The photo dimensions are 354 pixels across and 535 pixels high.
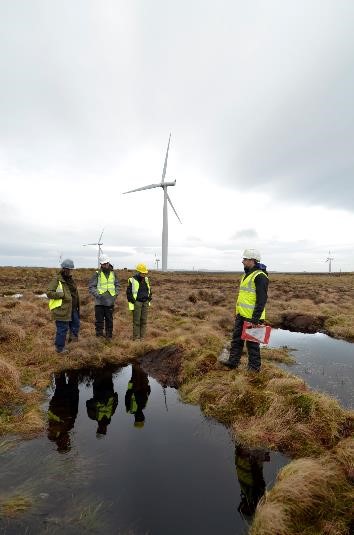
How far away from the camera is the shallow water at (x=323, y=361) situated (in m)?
9.48

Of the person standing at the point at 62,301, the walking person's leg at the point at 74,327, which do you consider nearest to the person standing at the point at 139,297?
the walking person's leg at the point at 74,327

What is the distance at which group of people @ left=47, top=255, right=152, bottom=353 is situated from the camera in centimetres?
1080

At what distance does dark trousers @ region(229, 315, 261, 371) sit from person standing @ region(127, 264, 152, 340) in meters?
4.23

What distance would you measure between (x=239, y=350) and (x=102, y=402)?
3.86 meters

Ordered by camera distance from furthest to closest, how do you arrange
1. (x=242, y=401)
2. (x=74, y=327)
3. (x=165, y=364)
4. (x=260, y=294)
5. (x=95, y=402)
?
1. (x=74, y=327)
2. (x=165, y=364)
3. (x=260, y=294)
4. (x=95, y=402)
5. (x=242, y=401)

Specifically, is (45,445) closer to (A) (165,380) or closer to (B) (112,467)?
(B) (112,467)

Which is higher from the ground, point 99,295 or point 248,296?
point 248,296

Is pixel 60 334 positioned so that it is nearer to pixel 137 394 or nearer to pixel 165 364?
pixel 165 364

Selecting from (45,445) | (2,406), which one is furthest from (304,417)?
(2,406)

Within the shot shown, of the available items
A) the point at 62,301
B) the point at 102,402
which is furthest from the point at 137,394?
the point at 62,301

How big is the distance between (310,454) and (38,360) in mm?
7852

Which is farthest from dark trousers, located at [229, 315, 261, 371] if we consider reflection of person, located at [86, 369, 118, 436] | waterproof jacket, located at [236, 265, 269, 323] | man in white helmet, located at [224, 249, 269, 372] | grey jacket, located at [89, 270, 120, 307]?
grey jacket, located at [89, 270, 120, 307]

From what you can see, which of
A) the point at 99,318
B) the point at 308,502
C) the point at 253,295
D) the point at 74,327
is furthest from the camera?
the point at 99,318

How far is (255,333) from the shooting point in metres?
8.84
